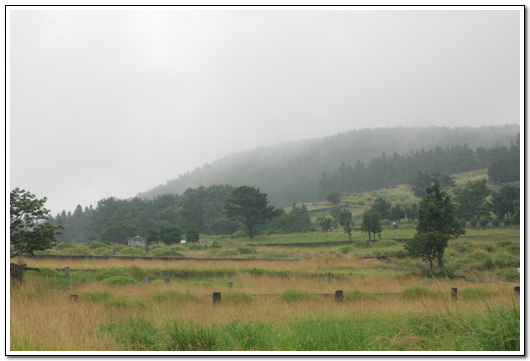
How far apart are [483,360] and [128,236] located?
2528 inches

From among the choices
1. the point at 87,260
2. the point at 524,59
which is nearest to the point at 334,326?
the point at 524,59

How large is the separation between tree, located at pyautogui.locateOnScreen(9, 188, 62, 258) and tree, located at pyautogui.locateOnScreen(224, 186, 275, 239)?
4612 centimetres

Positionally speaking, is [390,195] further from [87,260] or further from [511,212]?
[87,260]

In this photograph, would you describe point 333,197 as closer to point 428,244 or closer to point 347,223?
point 347,223

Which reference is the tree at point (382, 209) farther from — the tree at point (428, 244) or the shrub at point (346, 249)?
the tree at point (428, 244)

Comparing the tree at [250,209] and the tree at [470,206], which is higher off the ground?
the tree at [250,209]

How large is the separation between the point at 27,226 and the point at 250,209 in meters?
46.5

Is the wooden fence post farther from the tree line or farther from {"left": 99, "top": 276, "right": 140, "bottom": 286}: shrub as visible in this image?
the tree line

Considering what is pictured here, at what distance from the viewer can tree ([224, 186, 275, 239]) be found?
2356 inches

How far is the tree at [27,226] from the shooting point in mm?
13102

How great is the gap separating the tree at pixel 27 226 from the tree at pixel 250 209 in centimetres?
4612

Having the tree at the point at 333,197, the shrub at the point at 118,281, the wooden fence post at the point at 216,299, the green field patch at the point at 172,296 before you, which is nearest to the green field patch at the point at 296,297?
the wooden fence post at the point at 216,299

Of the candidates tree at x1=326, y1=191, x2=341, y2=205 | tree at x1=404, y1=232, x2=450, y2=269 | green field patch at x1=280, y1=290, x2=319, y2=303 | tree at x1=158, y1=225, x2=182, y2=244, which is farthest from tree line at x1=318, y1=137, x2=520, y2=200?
green field patch at x1=280, y1=290, x2=319, y2=303

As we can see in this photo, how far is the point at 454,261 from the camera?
24.8m
